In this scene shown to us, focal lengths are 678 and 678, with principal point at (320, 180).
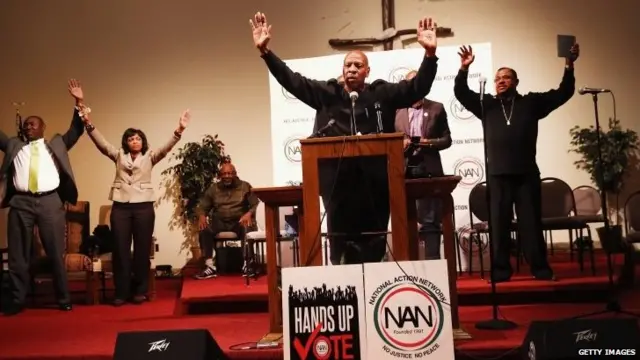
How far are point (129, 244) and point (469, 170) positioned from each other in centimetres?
357

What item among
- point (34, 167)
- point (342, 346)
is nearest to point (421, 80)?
point (342, 346)

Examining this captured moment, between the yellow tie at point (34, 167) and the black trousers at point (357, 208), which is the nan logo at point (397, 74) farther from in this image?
the black trousers at point (357, 208)

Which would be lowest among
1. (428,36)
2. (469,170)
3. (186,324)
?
(186,324)

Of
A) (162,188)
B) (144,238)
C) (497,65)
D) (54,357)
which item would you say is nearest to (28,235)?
(144,238)

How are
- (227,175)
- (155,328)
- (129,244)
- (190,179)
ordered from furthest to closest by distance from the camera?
1. (190,179)
2. (227,175)
3. (129,244)
4. (155,328)

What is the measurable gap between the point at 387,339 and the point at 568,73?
9.57 ft

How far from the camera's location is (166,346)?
3.06 m

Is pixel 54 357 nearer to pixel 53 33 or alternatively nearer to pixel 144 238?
pixel 144 238

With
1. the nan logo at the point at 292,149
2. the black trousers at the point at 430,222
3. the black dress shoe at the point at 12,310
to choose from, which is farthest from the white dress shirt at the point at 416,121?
the black dress shoe at the point at 12,310

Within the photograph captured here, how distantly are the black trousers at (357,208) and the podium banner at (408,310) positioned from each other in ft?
1.22

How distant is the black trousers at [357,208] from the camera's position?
3.58 m

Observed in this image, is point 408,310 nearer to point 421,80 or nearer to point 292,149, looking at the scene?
point 421,80

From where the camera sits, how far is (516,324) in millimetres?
4223

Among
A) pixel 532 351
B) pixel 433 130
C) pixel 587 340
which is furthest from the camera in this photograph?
pixel 433 130
